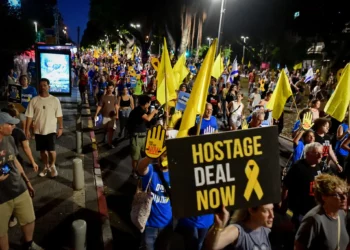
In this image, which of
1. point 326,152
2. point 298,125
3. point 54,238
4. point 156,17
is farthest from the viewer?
point 156,17

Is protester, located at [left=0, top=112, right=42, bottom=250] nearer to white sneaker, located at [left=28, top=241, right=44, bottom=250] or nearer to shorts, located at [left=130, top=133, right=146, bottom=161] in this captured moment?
white sneaker, located at [left=28, top=241, right=44, bottom=250]

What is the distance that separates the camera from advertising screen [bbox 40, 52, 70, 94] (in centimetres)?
1451

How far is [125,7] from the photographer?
3297 cm

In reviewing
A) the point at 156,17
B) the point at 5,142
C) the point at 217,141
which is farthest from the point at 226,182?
the point at 156,17

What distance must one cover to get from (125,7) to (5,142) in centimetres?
3174

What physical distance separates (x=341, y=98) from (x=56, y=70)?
12.6 m

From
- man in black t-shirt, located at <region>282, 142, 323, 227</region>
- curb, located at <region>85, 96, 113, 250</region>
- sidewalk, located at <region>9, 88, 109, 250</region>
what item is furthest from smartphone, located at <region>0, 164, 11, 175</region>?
man in black t-shirt, located at <region>282, 142, 323, 227</region>

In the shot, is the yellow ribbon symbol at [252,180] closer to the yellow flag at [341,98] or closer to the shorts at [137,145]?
the yellow flag at [341,98]

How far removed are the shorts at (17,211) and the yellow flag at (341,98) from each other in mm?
5018

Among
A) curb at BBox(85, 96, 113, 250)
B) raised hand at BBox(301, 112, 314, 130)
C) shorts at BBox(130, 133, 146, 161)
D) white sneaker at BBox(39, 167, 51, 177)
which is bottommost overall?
curb at BBox(85, 96, 113, 250)

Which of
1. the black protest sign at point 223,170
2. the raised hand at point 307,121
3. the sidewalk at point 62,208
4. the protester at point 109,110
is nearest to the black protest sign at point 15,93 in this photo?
the sidewalk at point 62,208

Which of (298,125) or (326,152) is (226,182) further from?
(298,125)

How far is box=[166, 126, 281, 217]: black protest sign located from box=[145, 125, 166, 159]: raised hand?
1.28 meters

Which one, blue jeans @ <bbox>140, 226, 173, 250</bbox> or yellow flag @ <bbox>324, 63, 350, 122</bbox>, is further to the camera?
yellow flag @ <bbox>324, 63, 350, 122</bbox>
